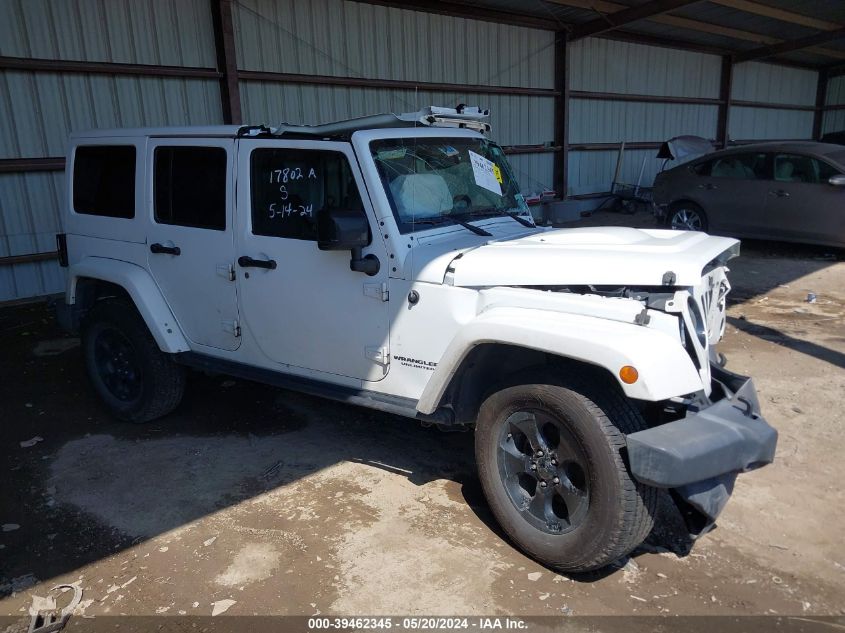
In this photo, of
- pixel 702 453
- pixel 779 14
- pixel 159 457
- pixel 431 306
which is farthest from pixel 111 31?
pixel 779 14

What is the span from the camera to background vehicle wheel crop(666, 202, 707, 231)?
436 inches

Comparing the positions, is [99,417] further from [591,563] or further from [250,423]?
[591,563]

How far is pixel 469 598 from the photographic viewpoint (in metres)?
3.04

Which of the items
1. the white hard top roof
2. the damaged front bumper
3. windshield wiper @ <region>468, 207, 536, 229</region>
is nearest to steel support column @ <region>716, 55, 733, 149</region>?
the white hard top roof

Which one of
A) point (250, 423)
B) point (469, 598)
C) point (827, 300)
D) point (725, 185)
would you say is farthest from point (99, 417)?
point (725, 185)

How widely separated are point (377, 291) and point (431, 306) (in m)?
0.35

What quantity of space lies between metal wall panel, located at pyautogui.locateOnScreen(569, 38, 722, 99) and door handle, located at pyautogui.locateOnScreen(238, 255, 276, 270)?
499 inches

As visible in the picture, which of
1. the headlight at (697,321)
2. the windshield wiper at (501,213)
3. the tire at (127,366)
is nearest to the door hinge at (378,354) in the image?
the windshield wiper at (501,213)

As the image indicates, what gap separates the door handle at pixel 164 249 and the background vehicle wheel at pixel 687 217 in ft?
29.0

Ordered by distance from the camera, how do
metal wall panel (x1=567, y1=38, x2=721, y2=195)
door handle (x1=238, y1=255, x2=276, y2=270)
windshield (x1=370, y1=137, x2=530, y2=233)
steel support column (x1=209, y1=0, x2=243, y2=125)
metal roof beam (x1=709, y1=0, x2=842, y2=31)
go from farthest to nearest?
1. metal wall panel (x1=567, y1=38, x2=721, y2=195)
2. metal roof beam (x1=709, y1=0, x2=842, y2=31)
3. steel support column (x1=209, y1=0, x2=243, y2=125)
4. door handle (x1=238, y1=255, x2=276, y2=270)
5. windshield (x1=370, y1=137, x2=530, y2=233)

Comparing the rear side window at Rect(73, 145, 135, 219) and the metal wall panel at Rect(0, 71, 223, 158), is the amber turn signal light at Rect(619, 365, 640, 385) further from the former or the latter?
the metal wall panel at Rect(0, 71, 223, 158)

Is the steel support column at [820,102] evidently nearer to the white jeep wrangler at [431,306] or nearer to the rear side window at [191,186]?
the white jeep wrangler at [431,306]

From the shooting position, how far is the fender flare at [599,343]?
8.97 ft

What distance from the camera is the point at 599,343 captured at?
280cm
